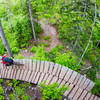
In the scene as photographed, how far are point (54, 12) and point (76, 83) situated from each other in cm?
964

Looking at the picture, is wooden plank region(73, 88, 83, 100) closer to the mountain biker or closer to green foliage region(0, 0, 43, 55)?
the mountain biker

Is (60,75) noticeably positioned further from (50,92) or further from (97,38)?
(97,38)

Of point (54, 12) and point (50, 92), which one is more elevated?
point (54, 12)

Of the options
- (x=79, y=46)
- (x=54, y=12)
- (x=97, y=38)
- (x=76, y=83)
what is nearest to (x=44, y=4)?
(x=54, y=12)

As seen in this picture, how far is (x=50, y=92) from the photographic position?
368cm

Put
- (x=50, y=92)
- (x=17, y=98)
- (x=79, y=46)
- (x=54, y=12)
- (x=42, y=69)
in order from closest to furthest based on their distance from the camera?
(x=50, y=92) → (x=17, y=98) → (x=42, y=69) → (x=79, y=46) → (x=54, y=12)

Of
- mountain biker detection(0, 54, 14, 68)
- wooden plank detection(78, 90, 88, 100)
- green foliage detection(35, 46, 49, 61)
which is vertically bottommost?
green foliage detection(35, 46, 49, 61)

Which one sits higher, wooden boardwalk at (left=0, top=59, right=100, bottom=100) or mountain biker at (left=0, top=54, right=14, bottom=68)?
mountain biker at (left=0, top=54, right=14, bottom=68)

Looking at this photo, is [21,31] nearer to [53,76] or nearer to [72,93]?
[53,76]

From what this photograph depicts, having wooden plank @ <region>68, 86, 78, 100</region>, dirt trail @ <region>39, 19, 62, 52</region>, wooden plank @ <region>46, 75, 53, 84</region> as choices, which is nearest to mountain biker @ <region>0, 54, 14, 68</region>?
wooden plank @ <region>46, 75, 53, 84</region>

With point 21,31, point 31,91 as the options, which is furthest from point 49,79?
point 21,31

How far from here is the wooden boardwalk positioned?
169 inches

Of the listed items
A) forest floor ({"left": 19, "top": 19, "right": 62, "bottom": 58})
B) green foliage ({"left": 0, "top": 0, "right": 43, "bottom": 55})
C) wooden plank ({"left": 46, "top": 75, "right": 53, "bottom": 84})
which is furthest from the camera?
forest floor ({"left": 19, "top": 19, "right": 62, "bottom": 58})

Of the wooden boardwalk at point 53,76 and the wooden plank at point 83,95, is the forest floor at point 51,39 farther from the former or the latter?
the wooden plank at point 83,95
